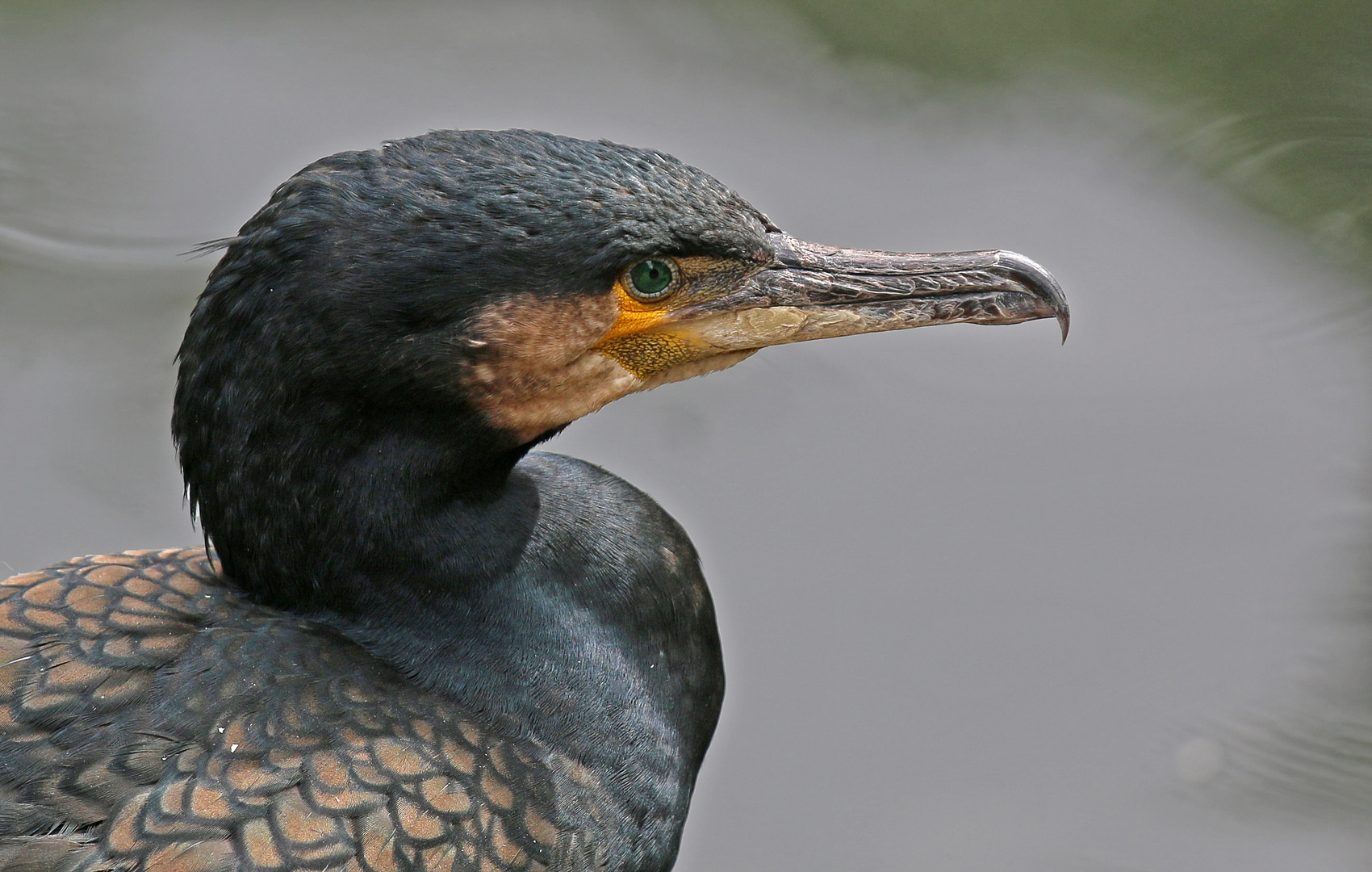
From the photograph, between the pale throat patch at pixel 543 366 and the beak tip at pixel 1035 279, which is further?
the beak tip at pixel 1035 279

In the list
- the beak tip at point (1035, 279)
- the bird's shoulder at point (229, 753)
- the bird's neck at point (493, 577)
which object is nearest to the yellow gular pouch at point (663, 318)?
the bird's neck at point (493, 577)

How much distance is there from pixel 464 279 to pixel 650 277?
0.39 metres

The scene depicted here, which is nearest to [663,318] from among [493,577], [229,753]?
[493,577]

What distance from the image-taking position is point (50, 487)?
4645 mm

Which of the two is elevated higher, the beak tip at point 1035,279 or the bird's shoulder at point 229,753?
the beak tip at point 1035,279

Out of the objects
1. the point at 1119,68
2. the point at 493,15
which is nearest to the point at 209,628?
the point at 493,15

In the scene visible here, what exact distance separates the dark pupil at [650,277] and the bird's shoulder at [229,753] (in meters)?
0.92

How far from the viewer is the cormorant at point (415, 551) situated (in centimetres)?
274

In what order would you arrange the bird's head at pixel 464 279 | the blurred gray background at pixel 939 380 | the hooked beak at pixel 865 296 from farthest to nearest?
the blurred gray background at pixel 939 380
the hooked beak at pixel 865 296
the bird's head at pixel 464 279

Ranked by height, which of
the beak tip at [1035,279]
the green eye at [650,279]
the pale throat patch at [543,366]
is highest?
the beak tip at [1035,279]

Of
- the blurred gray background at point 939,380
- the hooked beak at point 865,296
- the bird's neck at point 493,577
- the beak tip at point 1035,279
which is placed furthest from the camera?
the blurred gray background at point 939,380

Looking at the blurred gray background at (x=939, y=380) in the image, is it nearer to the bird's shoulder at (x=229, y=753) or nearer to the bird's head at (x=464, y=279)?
the bird's shoulder at (x=229, y=753)

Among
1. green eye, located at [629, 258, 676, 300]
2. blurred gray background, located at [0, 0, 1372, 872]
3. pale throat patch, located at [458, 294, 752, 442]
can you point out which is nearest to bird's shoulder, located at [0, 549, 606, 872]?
pale throat patch, located at [458, 294, 752, 442]

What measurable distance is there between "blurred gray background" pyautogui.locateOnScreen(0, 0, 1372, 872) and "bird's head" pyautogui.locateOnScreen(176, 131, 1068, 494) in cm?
158
